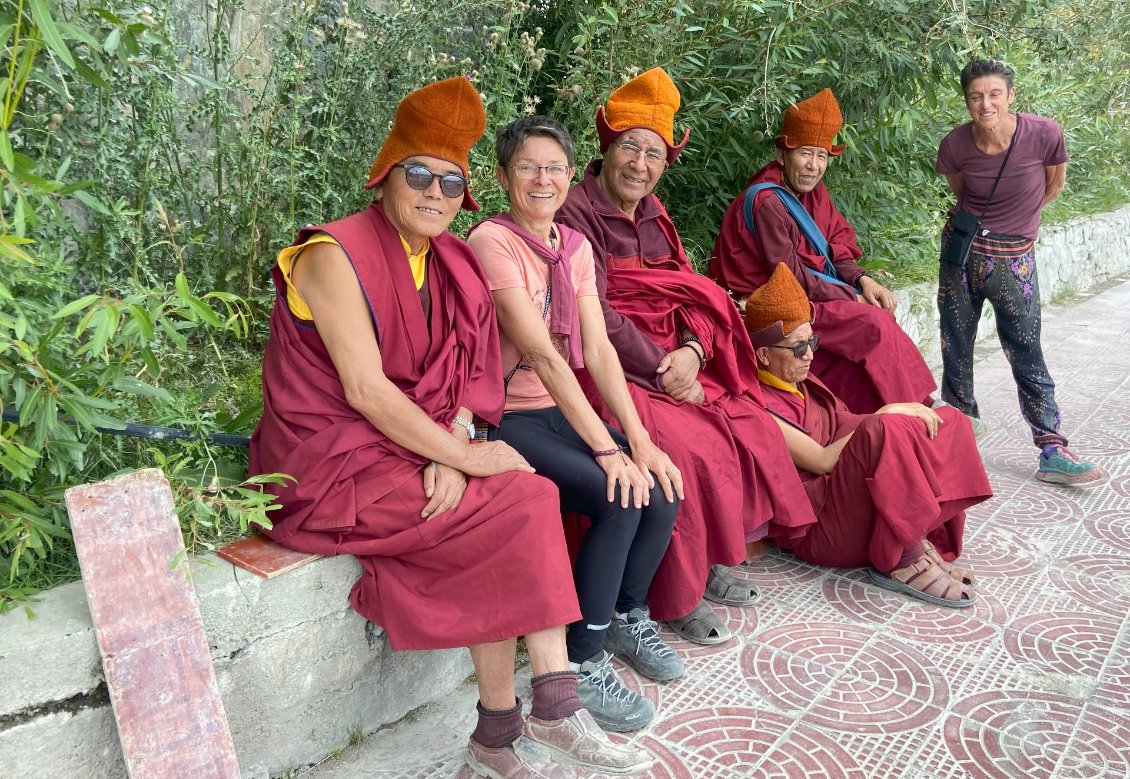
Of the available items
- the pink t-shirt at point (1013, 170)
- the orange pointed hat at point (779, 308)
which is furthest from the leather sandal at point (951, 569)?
the pink t-shirt at point (1013, 170)

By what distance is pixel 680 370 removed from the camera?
335 centimetres

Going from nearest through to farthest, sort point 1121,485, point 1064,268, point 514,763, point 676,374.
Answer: point 514,763 < point 676,374 < point 1121,485 < point 1064,268

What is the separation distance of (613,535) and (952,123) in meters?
4.80

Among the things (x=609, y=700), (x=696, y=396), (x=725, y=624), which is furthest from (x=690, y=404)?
(x=609, y=700)

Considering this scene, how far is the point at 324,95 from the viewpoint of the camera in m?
3.54

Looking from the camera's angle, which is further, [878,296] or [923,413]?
[878,296]

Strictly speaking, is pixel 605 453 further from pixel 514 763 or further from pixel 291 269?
pixel 291 269

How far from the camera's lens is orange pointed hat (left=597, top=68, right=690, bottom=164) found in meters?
3.38

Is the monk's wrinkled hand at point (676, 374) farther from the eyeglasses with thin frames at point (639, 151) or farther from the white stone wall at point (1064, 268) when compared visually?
the white stone wall at point (1064, 268)

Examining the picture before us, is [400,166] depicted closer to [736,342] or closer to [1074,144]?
[736,342]

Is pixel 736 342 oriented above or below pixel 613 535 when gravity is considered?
above

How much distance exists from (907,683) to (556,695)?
117 centimetres

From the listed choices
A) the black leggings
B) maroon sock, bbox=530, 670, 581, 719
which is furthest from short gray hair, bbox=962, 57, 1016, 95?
maroon sock, bbox=530, 670, 581, 719

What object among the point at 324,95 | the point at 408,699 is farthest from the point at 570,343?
the point at 324,95
